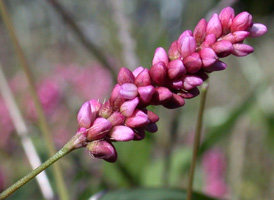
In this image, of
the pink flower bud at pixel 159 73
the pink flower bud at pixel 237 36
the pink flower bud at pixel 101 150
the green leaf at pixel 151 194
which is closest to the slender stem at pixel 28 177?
the pink flower bud at pixel 101 150

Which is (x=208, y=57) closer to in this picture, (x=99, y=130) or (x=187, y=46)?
(x=187, y=46)

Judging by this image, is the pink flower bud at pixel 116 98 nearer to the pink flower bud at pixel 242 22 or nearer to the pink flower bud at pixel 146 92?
the pink flower bud at pixel 146 92

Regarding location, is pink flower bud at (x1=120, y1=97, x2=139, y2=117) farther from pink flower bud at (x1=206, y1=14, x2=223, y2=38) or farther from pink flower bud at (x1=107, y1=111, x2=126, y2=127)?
pink flower bud at (x1=206, y1=14, x2=223, y2=38)

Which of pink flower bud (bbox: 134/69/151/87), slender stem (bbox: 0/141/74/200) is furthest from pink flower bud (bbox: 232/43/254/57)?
slender stem (bbox: 0/141/74/200)

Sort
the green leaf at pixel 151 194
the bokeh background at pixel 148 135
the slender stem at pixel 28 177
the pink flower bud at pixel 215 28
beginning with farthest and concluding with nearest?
the bokeh background at pixel 148 135 < the green leaf at pixel 151 194 < the pink flower bud at pixel 215 28 < the slender stem at pixel 28 177

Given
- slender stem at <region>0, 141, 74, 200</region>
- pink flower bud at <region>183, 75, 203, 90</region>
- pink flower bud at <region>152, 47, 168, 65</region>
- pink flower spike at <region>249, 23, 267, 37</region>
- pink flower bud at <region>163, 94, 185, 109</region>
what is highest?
pink flower bud at <region>152, 47, 168, 65</region>
